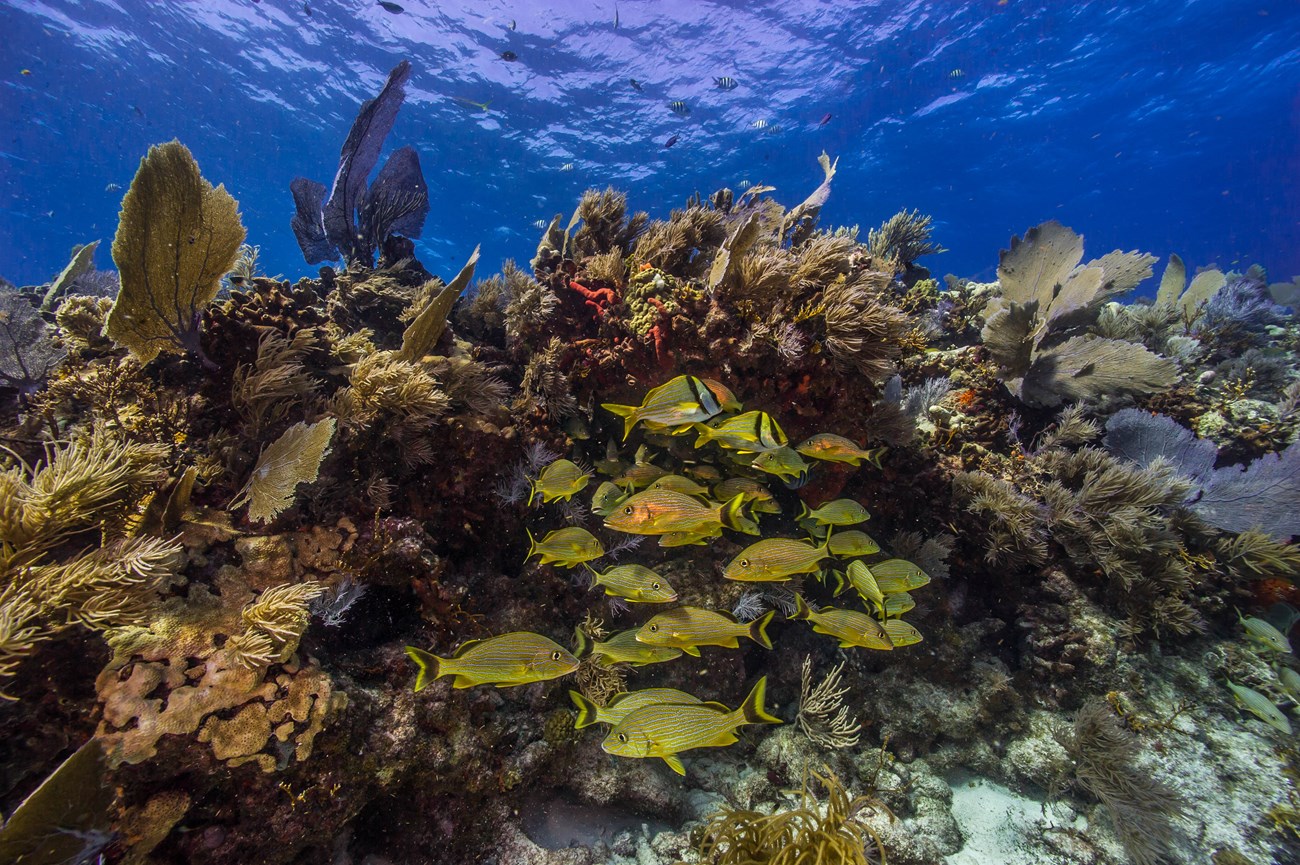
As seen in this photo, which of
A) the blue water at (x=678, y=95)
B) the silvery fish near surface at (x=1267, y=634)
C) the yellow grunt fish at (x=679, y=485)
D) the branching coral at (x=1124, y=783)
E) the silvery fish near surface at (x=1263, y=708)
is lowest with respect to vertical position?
the branching coral at (x=1124, y=783)

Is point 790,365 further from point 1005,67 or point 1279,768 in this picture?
point 1005,67

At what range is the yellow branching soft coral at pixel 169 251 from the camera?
3.11 m

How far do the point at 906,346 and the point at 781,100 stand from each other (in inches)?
1298

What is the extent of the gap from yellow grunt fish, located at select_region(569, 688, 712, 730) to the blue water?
25.7 meters

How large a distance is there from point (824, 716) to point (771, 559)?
6.66ft

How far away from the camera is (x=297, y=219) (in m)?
7.90

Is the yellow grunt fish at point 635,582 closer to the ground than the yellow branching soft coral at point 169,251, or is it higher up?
closer to the ground

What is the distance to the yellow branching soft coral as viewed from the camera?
311cm

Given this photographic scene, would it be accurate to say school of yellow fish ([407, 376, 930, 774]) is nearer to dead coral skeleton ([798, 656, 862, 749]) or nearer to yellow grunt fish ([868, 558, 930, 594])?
yellow grunt fish ([868, 558, 930, 594])

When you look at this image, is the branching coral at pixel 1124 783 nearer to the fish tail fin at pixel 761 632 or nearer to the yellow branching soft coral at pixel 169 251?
the fish tail fin at pixel 761 632

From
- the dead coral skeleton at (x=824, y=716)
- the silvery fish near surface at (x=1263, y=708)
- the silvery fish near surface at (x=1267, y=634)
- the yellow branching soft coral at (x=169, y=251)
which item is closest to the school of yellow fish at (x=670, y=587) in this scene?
the dead coral skeleton at (x=824, y=716)

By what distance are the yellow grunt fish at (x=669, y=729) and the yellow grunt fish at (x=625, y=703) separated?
49mm

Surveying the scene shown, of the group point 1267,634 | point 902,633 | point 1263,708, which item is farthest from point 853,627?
point 1267,634

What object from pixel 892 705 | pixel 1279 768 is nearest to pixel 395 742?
pixel 892 705
